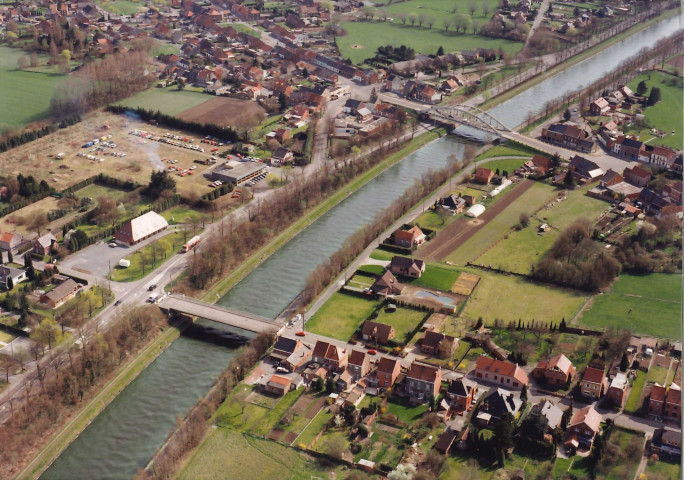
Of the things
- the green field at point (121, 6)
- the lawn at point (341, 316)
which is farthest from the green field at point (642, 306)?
the green field at point (121, 6)

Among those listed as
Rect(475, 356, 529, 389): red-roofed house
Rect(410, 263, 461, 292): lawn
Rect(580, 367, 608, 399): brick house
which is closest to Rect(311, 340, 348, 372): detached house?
A: Rect(475, 356, 529, 389): red-roofed house

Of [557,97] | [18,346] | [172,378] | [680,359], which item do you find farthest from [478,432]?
[557,97]

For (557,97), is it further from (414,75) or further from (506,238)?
(506,238)

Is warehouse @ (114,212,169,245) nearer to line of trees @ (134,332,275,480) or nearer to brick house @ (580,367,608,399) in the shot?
line of trees @ (134,332,275,480)

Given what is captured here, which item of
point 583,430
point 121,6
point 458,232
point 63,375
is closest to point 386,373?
Answer: point 583,430

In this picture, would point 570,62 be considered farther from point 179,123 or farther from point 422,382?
point 422,382
